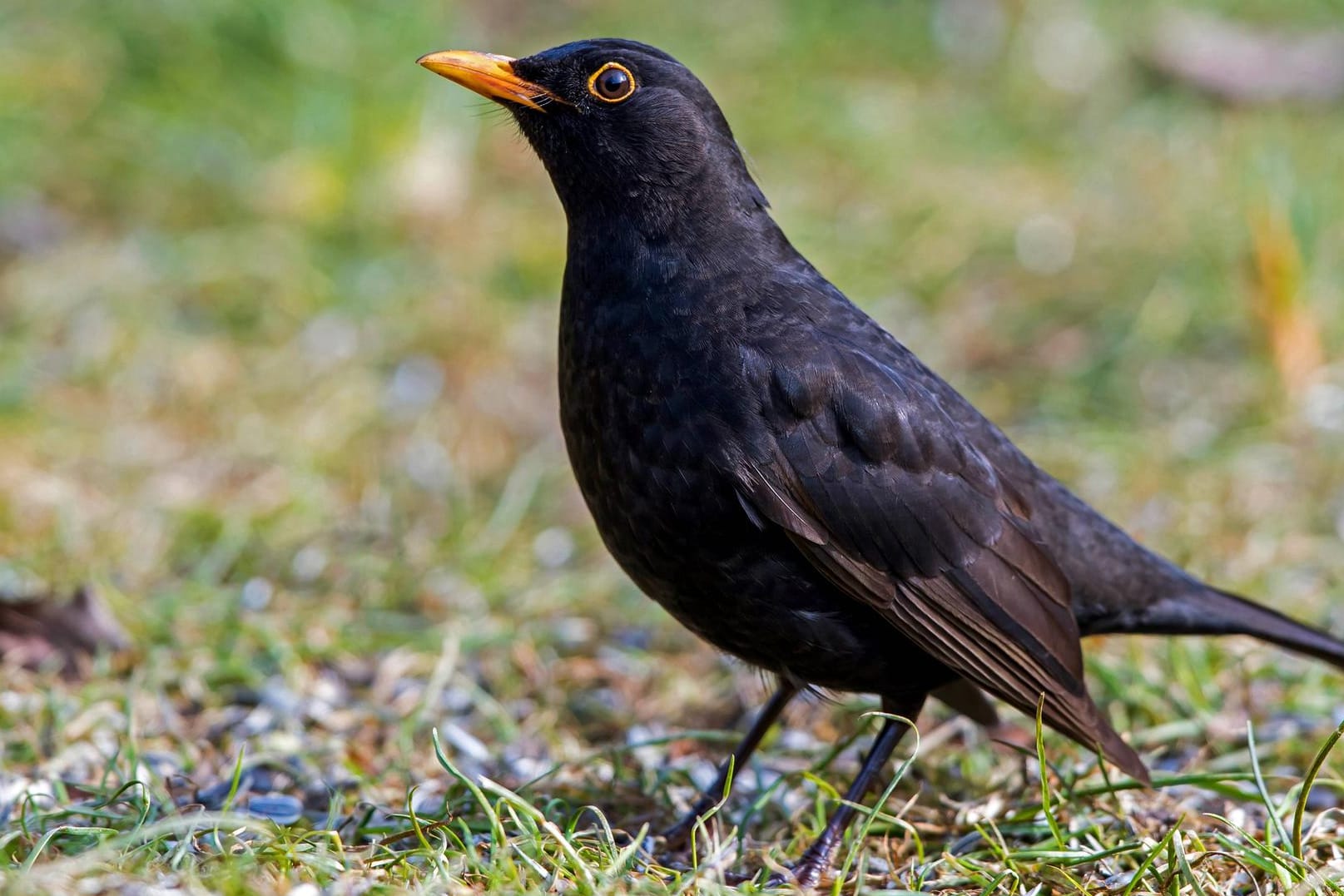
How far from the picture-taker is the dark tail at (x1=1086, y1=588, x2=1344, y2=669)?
162 inches

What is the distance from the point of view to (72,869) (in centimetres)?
269

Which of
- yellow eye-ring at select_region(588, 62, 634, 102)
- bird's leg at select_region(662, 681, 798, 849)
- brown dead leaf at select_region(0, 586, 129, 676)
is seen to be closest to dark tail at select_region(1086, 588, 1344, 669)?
bird's leg at select_region(662, 681, 798, 849)

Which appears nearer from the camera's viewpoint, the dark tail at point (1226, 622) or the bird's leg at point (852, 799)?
the bird's leg at point (852, 799)

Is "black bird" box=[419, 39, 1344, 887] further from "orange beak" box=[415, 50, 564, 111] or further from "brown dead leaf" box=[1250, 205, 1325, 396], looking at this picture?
"brown dead leaf" box=[1250, 205, 1325, 396]

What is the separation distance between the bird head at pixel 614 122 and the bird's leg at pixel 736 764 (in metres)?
1.33

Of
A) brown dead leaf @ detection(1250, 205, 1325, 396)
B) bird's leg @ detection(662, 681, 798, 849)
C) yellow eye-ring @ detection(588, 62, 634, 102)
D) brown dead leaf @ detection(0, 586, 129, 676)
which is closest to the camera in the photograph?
bird's leg @ detection(662, 681, 798, 849)

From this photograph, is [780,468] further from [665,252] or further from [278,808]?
[278,808]

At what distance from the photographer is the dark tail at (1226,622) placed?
412cm

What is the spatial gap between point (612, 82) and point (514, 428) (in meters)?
2.86

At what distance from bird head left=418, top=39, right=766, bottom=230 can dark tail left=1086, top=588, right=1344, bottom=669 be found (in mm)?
1558

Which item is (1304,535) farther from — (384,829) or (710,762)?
(384,829)

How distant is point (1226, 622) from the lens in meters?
4.12

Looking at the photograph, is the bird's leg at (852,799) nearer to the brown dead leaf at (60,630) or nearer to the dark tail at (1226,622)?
the dark tail at (1226,622)

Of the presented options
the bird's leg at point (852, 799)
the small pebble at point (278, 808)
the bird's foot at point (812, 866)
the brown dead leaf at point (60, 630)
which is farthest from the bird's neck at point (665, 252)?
the brown dead leaf at point (60, 630)
